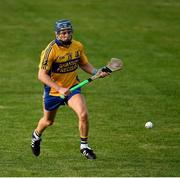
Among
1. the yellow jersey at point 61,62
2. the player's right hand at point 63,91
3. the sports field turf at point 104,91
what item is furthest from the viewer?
the sports field turf at point 104,91

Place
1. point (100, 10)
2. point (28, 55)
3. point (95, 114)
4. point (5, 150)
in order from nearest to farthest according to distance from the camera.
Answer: point (5, 150)
point (95, 114)
point (28, 55)
point (100, 10)

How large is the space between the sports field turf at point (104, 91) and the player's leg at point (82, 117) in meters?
0.19

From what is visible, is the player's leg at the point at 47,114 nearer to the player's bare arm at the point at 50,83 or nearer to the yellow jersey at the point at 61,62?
the yellow jersey at the point at 61,62

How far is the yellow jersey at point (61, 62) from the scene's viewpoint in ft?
49.1

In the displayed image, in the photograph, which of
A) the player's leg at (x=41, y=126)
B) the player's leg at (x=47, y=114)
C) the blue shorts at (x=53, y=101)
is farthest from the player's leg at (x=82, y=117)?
the player's leg at (x=41, y=126)

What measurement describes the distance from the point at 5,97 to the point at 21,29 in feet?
34.0

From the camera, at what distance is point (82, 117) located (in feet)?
48.3

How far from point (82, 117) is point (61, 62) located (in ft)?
3.67

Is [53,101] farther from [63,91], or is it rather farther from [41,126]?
[41,126]

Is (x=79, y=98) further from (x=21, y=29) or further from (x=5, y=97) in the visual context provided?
(x=21, y=29)

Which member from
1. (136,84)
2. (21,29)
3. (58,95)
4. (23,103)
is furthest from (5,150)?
(21,29)

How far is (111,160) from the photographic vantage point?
49.9 feet

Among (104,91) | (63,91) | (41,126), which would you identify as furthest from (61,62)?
(104,91)

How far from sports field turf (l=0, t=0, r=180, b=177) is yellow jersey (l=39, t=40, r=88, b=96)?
1.44 m
